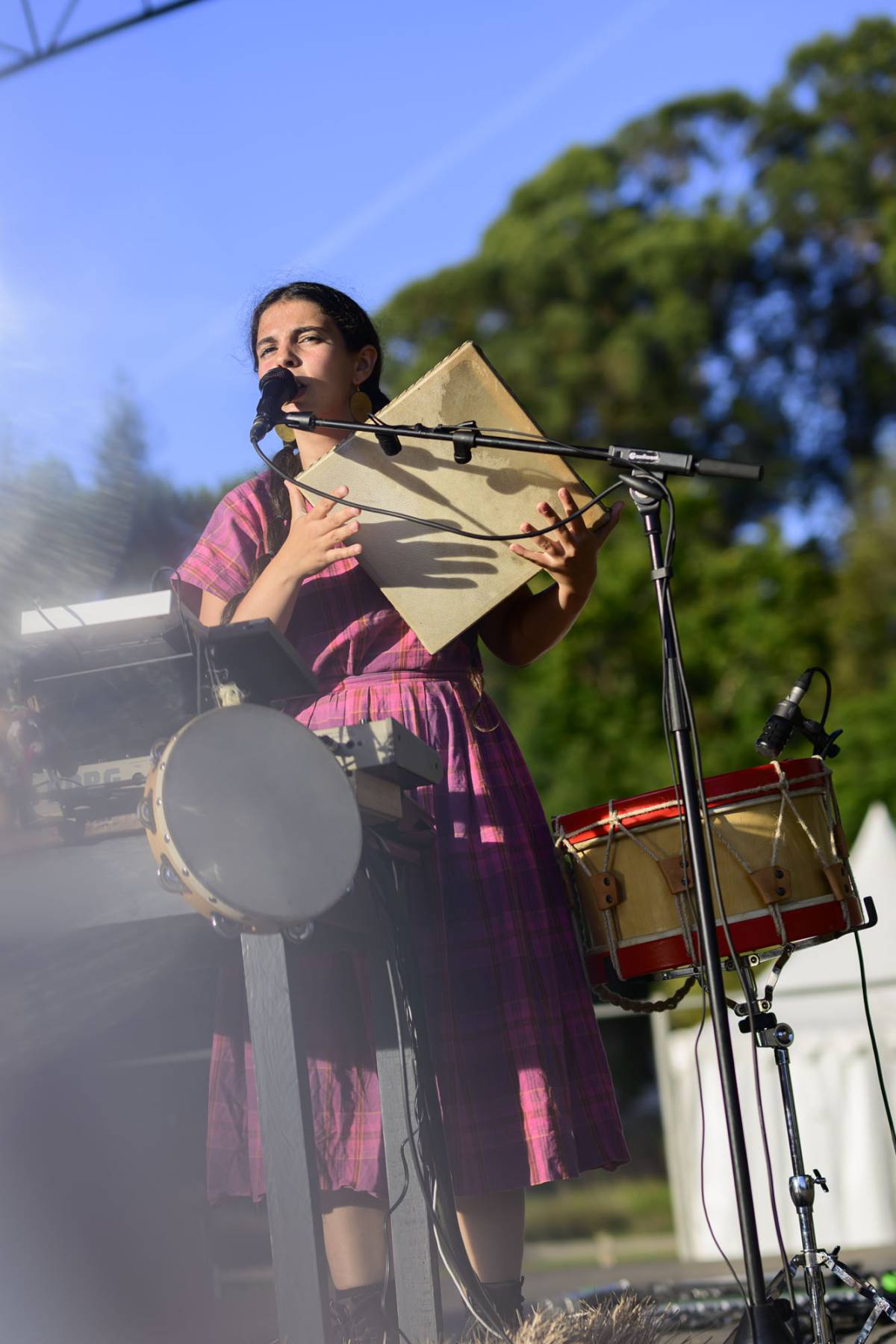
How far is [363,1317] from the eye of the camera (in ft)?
6.22

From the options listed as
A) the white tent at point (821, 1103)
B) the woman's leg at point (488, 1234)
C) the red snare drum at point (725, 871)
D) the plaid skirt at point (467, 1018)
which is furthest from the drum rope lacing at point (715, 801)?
the white tent at point (821, 1103)

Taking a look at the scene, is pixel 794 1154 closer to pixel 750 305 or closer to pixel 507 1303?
pixel 507 1303

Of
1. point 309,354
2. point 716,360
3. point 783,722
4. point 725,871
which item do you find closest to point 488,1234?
point 725,871

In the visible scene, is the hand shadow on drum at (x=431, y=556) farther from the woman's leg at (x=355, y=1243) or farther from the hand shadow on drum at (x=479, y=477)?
the woman's leg at (x=355, y=1243)

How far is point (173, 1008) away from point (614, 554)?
14243 millimetres

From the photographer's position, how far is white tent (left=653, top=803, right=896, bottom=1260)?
18.9 feet

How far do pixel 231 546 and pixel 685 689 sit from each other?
2.49 feet

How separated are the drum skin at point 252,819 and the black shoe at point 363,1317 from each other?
0.65 metres

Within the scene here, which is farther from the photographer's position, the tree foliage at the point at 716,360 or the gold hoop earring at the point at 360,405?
the tree foliage at the point at 716,360

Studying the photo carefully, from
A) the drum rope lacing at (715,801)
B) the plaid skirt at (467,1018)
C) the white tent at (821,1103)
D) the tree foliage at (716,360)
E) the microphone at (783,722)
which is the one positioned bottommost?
the white tent at (821,1103)

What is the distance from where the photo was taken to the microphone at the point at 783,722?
7.54 feet

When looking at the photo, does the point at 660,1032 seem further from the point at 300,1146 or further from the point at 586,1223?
the point at 586,1223

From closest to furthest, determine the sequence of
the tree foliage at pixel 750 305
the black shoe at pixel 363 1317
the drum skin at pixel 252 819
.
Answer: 1. the drum skin at pixel 252 819
2. the black shoe at pixel 363 1317
3. the tree foliage at pixel 750 305

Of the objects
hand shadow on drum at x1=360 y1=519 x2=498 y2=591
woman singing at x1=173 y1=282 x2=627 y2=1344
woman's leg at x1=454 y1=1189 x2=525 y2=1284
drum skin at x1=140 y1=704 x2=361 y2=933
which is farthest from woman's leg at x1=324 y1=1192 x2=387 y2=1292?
hand shadow on drum at x1=360 y1=519 x2=498 y2=591
